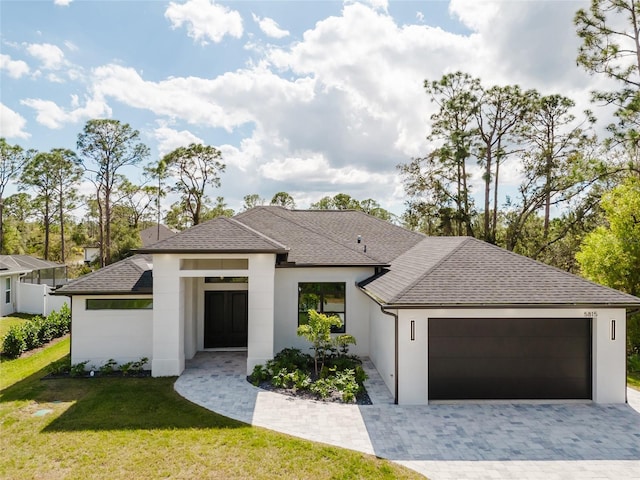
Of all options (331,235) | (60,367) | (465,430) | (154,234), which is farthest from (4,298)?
(154,234)

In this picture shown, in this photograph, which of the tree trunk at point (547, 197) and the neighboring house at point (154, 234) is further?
the neighboring house at point (154, 234)

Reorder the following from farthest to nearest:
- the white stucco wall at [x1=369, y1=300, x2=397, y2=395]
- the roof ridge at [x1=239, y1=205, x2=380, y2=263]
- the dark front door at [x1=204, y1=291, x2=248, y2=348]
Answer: the roof ridge at [x1=239, y1=205, x2=380, y2=263], the dark front door at [x1=204, y1=291, x2=248, y2=348], the white stucco wall at [x1=369, y1=300, x2=397, y2=395]

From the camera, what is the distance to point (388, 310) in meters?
9.38

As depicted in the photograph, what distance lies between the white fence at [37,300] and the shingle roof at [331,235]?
1275 cm

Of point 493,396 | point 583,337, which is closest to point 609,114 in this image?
point 583,337

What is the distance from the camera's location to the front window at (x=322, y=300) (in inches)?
532

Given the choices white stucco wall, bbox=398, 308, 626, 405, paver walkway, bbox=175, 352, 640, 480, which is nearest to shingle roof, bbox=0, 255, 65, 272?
paver walkway, bbox=175, 352, 640, 480

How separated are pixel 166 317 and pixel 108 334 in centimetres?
233

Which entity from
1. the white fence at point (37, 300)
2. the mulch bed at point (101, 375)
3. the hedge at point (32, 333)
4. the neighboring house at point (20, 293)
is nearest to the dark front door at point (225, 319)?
the mulch bed at point (101, 375)

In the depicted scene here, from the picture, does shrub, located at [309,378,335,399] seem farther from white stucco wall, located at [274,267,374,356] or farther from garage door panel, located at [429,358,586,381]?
white stucco wall, located at [274,267,374,356]

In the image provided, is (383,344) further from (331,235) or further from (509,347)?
(331,235)

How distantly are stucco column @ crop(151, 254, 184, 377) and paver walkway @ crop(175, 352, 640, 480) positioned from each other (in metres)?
1.13

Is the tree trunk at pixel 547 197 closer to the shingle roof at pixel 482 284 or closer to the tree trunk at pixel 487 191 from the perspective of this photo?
the tree trunk at pixel 487 191

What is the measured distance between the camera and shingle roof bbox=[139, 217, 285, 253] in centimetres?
1090
